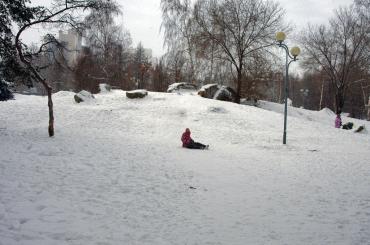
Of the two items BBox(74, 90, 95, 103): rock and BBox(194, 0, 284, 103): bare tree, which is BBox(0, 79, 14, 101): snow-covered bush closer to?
BBox(74, 90, 95, 103): rock

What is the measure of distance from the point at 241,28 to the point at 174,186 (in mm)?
A: 23525

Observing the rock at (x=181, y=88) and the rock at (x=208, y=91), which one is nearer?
the rock at (x=208, y=91)

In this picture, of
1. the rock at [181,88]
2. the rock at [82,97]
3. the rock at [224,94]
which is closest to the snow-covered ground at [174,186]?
the rock at [82,97]

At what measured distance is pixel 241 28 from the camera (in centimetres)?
2916

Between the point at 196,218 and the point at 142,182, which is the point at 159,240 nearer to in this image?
the point at 196,218

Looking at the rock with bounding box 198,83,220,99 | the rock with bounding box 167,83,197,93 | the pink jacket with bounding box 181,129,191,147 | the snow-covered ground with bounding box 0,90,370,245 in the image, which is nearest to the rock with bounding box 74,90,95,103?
the snow-covered ground with bounding box 0,90,370,245

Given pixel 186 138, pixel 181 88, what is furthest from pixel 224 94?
pixel 186 138

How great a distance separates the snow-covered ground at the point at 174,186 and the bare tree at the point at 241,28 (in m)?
13.2

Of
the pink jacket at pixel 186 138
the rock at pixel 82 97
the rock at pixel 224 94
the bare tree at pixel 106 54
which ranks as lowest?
the pink jacket at pixel 186 138

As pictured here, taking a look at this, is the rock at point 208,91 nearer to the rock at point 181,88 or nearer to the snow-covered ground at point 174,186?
the rock at point 181,88

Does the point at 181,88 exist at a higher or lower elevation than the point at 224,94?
higher

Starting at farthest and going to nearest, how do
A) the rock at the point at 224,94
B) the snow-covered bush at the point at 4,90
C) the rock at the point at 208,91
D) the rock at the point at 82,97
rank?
the rock at the point at 224,94, the rock at the point at 208,91, the rock at the point at 82,97, the snow-covered bush at the point at 4,90

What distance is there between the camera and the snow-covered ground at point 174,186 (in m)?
5.62

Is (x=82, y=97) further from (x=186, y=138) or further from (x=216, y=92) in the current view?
(x=186, y=138)
